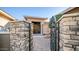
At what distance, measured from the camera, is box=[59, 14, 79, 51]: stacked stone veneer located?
7.07 feet

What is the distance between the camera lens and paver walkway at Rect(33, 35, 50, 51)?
2.24 metres

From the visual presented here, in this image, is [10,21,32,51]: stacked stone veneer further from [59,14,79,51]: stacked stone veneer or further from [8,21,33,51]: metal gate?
[59,14,79,51]: stacked stone veneer

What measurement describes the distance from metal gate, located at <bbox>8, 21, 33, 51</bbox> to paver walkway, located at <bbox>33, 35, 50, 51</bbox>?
0.07 meters

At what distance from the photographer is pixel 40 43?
2260 mm

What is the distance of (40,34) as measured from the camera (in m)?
2.27

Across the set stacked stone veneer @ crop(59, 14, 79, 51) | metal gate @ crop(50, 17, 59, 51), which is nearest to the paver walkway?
metal gate @ crop(50, 17, 59, 51)

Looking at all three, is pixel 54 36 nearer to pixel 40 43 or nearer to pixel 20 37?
pixel 40 43

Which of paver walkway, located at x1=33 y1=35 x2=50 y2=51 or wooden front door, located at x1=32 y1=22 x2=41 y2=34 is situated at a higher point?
wooden front door, located at x1=32 y1=22 x2=41 y2=34

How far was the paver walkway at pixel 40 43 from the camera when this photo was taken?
2242 millimetres

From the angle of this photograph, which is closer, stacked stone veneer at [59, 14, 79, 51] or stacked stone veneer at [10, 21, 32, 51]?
stacked stone veneer at [59, 14, 79, 51]

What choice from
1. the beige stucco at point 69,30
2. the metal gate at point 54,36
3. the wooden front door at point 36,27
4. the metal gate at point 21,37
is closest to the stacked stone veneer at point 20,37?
the metal gate at point 21,37

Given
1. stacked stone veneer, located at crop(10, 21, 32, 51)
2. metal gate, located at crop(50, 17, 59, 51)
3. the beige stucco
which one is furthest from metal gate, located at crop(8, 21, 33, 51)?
the beige stucco
